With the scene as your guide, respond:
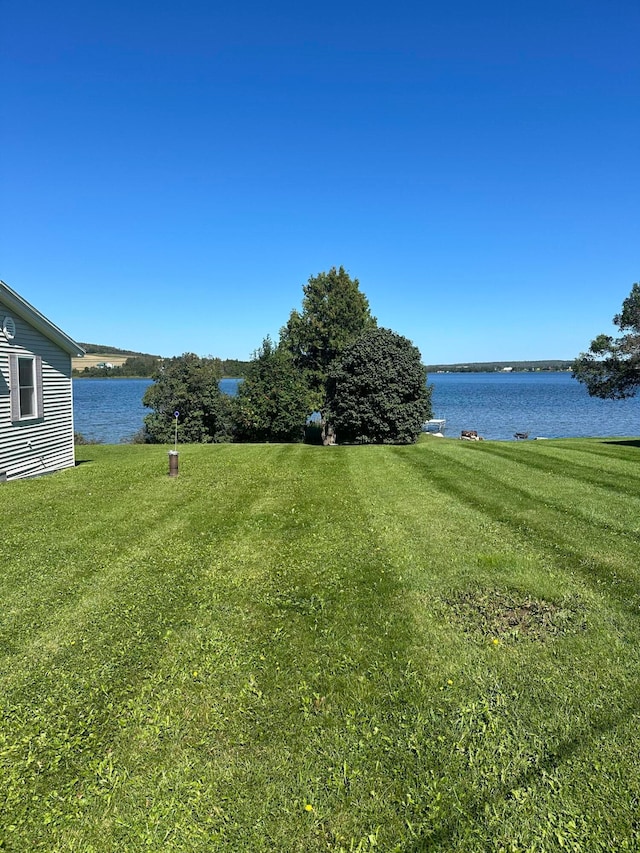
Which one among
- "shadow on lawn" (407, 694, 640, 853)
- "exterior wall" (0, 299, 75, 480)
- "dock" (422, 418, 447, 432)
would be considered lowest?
"dock" (422, 418, 447, 432)

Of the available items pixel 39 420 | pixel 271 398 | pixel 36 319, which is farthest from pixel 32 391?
pixel 271 398

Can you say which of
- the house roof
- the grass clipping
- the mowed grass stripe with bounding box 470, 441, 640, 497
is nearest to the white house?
the house roof

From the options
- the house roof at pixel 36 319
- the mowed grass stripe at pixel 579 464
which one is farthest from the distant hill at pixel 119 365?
the mowed grass stripe at pixel 579 464

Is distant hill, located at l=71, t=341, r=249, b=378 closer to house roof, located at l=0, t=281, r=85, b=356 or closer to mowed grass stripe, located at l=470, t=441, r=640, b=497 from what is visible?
house roof, located at l=0, t=281, r=85, b=356

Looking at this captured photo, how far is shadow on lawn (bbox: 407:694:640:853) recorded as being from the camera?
90.9 inches

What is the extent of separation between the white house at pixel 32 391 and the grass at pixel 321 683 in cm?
394

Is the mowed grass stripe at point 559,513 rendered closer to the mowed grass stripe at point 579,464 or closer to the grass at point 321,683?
the grass at point 321,683

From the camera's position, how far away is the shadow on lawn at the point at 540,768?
2.31m

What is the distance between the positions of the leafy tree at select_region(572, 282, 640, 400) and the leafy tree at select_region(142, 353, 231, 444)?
19.5 metres

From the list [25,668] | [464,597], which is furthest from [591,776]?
A: [25,668]

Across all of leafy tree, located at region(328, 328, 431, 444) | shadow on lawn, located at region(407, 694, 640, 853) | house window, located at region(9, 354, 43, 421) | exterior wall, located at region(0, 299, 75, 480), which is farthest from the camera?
leafy tree, located at region(328, 328, 431, 444)

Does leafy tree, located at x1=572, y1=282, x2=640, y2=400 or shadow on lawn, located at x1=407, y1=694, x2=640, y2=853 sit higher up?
leafy tree, located at x1=572, y1=282, x2=640, y2=400

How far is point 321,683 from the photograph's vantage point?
3.38 meters

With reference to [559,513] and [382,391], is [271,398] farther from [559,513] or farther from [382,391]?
[559,513]
